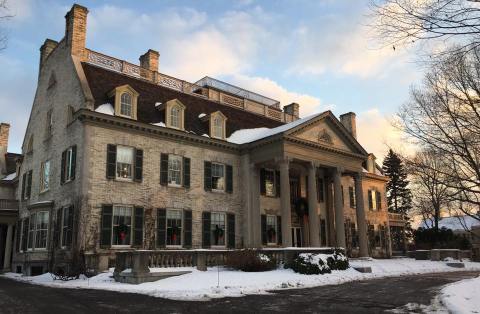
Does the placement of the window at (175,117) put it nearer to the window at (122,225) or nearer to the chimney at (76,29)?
the window at (122,225)

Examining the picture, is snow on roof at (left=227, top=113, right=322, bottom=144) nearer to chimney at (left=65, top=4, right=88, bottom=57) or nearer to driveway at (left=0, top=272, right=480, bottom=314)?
chimney at (left=65, top=4, right=88, bottom=57)

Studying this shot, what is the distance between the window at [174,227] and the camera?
25562 mm

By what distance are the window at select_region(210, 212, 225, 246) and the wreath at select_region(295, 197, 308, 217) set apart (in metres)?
7.09

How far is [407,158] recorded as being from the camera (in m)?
18.1

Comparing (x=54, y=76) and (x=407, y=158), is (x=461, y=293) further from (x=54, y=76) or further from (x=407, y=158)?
(x=54, y=76)

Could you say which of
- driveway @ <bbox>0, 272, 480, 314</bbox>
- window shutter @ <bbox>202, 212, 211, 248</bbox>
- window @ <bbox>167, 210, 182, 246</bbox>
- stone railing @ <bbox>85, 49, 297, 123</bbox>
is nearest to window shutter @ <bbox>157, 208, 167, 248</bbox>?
window @ <bbox>167, 210, 182, 246</bbox>

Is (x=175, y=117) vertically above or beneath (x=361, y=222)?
above

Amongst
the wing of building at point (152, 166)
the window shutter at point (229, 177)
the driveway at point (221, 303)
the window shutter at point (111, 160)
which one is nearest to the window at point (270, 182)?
the wing of building at point (152, 166)

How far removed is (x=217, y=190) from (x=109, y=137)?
8318mm

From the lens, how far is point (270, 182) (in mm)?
32250

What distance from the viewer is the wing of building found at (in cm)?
2356

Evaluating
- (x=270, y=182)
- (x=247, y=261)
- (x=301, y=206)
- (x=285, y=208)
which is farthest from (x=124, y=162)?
(x=301, y=206)

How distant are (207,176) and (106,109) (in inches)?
310

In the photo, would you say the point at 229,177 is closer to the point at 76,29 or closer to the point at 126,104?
the point at 126,104
